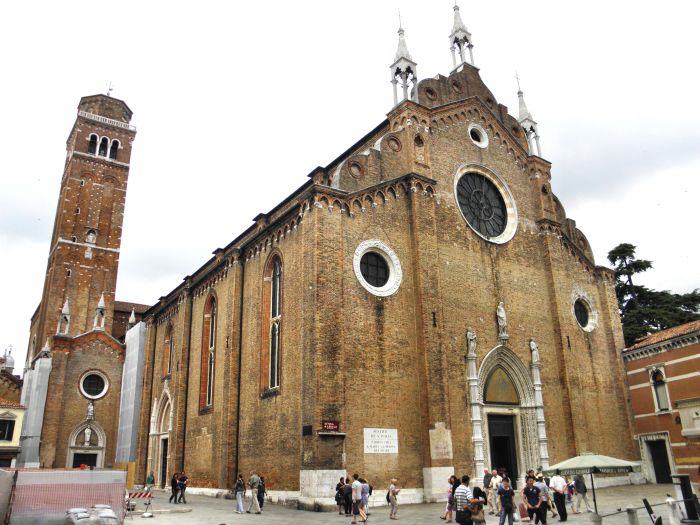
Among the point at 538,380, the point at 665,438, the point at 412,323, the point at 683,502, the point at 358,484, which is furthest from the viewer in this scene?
the point at 665,438

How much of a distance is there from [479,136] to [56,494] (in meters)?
21.1

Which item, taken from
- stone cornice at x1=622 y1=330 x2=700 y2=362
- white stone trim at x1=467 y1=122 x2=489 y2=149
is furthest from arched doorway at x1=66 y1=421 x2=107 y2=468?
stone cornice at x1=622 y1=330 x2=700 y2=362

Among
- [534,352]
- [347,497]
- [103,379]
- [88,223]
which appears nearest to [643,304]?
[534,352]

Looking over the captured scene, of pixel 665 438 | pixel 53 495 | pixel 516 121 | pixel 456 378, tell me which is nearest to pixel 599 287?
pixel 665 438

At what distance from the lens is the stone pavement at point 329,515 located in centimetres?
1456

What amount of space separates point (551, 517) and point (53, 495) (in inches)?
494

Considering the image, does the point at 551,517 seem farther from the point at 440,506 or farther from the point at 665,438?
the point at 665,438

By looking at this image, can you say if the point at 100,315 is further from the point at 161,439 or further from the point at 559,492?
the point at 559,492

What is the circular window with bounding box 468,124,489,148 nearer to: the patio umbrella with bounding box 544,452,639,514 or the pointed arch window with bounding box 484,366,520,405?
the pointed arch window with bounding box 484,366,520,405

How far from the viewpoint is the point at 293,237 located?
21.3 metres

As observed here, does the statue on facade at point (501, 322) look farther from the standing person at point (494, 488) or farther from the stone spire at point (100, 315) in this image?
the stone spire at point (100, 315)

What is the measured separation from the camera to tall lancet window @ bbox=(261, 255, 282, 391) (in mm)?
21453

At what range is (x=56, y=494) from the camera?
12742 mm

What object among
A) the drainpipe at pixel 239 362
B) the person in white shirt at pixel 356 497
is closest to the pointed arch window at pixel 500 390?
the person in white shirt at pixel 356 497
